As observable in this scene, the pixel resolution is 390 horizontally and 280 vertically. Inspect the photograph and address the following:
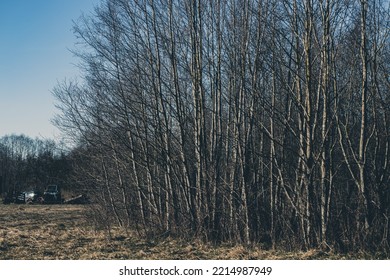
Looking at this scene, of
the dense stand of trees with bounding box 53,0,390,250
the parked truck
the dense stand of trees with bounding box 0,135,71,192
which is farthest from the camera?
the dense stand of trees with bounding box 0,135,71,192

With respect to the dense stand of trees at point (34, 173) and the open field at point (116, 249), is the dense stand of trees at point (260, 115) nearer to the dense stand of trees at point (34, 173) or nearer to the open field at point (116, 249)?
the open field at point (116, 249)

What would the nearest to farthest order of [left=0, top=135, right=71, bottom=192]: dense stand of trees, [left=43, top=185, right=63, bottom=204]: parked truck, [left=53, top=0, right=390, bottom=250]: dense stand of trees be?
1. [left=53, top=0, right=390, bottom=250]: dense stand of trees
2. [left=43, top=185, right=63, bottom=204]: parked truck
3. [left=0, top=135, right=71, bottom=192]: dense stand of trees

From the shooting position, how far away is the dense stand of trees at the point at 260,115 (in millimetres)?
8859

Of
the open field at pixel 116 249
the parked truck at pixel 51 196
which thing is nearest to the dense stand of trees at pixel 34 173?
the parked truck at pixel 51 196

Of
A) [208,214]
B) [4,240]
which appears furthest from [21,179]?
[208,214]

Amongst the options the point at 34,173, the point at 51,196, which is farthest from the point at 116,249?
the point at 34,173

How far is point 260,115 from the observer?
1123 centimetres

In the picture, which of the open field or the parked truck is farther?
the parked truck

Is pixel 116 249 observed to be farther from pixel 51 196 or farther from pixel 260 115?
pixel 51 196

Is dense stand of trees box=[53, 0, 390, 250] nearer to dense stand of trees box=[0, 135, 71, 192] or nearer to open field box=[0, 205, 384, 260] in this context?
open field box=[0, 205, 384, 260]

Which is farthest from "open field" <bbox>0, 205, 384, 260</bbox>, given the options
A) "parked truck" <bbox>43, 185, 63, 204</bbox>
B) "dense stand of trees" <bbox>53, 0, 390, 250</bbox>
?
"parked truck" <bbox>43, 185, 63, 204</bbox>

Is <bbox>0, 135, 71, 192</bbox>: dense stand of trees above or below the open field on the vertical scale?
above

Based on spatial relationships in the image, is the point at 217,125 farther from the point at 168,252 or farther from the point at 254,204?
the point at 168,252

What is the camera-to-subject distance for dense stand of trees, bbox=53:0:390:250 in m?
8.86
